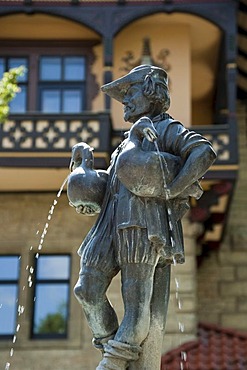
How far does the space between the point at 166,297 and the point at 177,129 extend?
967 mm

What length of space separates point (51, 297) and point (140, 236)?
34.2 ft

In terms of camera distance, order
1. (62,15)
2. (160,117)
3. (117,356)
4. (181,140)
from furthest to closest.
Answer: (62,15) < (160,117) < (181,140) < (117,356)

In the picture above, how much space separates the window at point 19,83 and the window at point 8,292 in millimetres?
2798

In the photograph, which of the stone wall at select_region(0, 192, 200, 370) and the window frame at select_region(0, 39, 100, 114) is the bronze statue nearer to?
the stone wall at select_region(0, 192, 200, 370)

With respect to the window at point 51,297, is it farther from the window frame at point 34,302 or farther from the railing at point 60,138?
the railing at point 60,138

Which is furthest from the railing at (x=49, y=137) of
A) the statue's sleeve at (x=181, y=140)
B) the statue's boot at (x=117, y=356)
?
the statue's boot at (x=117, y=356)

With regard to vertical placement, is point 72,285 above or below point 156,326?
above

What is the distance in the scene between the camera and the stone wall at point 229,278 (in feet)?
57.8

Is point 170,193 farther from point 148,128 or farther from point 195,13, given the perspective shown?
point 195,13

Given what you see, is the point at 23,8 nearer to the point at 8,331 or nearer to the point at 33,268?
the point at 33,268

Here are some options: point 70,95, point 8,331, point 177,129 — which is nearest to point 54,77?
point 70,95

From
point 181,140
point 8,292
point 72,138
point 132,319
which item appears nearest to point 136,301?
point 132,319

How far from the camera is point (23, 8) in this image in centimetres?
1603

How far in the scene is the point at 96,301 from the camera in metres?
4.92
